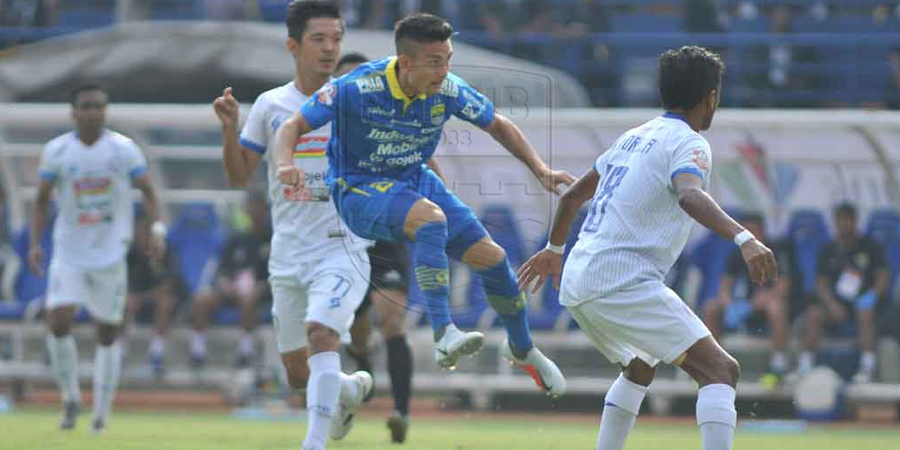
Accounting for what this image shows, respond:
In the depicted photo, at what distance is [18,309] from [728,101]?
859 cm

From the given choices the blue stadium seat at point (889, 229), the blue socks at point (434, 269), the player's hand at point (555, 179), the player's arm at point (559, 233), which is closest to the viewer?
the player's arm at point (559, 233)

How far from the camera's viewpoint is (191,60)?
18.4 meters

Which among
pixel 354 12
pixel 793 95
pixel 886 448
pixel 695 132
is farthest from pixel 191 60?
pixel 695 132

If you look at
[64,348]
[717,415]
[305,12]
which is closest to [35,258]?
[64,348]

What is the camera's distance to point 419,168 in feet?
25.1

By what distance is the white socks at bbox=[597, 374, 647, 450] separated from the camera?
22.2 ft

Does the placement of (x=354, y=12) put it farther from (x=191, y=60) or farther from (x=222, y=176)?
(x=222, y=176)

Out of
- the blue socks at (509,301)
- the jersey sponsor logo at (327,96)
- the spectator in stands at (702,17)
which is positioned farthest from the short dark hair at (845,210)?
the jersey sponsor logo at (327,96)

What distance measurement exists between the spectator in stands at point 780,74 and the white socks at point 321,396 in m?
11.5

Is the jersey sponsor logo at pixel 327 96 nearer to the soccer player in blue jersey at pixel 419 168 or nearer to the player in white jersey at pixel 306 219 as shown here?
the soccer player in blue jersey at pixel 419 168

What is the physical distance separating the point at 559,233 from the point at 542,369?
35.3 inches

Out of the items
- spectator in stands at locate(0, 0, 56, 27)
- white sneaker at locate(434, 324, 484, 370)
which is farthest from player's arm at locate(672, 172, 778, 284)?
spectator in stands at locate(0, 0, 56, 27)

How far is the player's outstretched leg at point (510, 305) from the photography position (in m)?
7.40

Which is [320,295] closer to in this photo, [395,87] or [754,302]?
[395,87]
